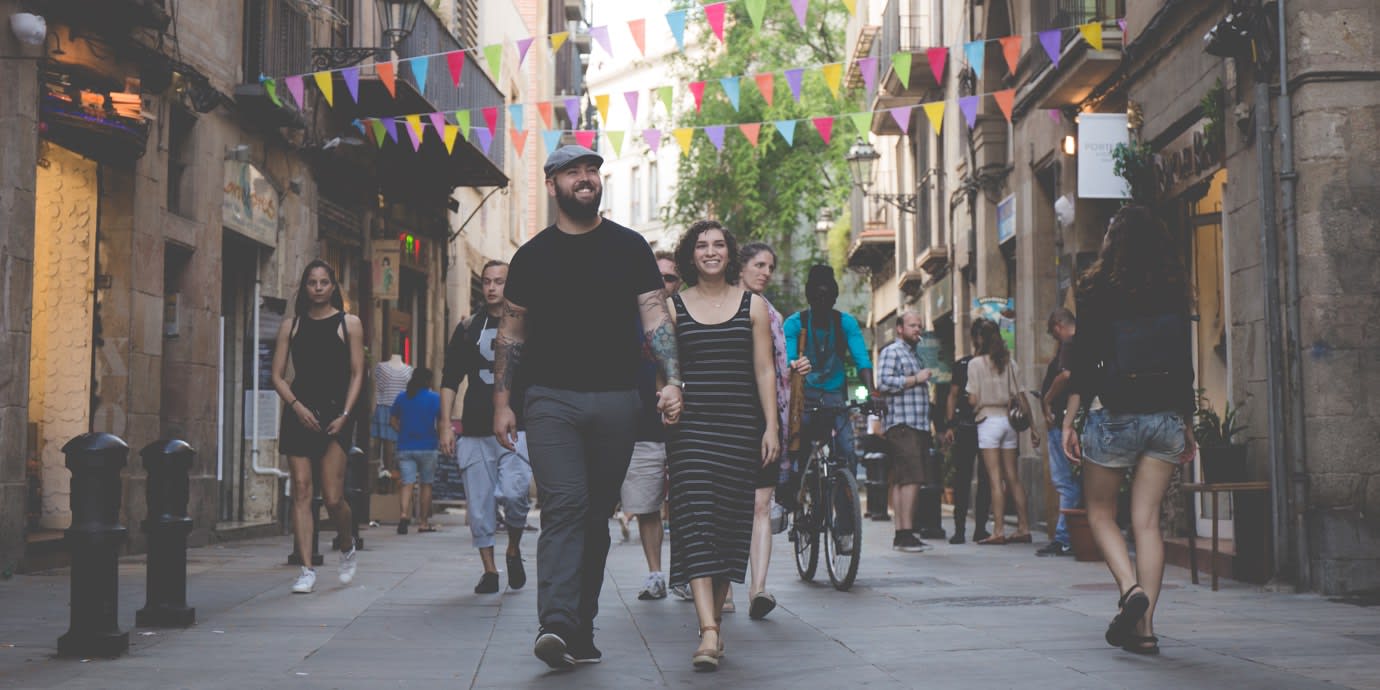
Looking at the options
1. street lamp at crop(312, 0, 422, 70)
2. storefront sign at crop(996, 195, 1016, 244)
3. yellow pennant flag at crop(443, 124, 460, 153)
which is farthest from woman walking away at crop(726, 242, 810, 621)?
storefront sign at crop(996, 195, 1016, 244)

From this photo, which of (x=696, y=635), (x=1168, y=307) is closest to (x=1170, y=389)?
(x=1168, y=307)

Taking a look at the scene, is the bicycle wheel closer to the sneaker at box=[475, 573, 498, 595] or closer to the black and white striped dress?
the sneaker at box=[475, 573, 498, 595]

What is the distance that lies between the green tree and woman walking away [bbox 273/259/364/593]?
33361mm

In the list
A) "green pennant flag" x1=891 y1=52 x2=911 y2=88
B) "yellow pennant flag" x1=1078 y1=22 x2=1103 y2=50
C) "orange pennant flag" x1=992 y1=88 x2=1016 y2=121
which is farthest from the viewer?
"orange pennant flag" x1=992 y1=88 x2=1016 y2=121

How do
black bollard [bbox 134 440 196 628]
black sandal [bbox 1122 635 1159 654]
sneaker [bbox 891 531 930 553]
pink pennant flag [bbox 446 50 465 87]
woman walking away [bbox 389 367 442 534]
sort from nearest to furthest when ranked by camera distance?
black sandal [bbox 1122 635 1159 654] < black bollard [bbox 134 440 196 628] < sneaker [bbox 891 531 930 553] < woman walking away [bbox 389 367 442 534] < pink pennant flag [bbox 446 50 465 87]

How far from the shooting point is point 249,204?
51.7 feet

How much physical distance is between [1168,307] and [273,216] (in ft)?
38.4

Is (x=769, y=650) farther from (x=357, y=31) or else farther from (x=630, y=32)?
(x=357, y=31)

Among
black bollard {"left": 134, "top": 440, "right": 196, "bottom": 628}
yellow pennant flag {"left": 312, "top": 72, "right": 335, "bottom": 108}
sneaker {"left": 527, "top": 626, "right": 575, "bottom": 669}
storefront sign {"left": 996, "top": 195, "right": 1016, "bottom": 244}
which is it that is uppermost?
yellow pennant flag {"left": 312, "top": 72, "right": 335, "bottom": 108}

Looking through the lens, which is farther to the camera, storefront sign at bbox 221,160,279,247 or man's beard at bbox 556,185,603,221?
storefront sign at bbox 221,160,279,247

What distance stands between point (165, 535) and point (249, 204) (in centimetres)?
899

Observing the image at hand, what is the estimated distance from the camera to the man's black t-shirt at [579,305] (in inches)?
243

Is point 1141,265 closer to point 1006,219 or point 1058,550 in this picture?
point 1058,550

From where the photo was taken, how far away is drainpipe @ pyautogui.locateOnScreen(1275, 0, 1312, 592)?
9234mm
